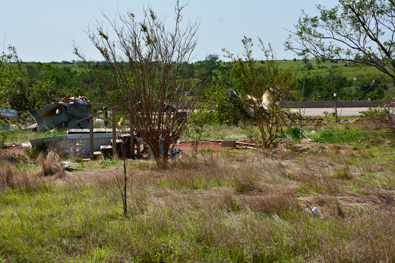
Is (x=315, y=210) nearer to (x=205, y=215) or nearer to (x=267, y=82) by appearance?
(x=205, y=215)

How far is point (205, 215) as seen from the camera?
448cm

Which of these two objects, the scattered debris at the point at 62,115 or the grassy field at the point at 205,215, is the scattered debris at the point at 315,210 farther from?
the scattered debris at the point at 62,115

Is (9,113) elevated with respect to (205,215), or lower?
elevated

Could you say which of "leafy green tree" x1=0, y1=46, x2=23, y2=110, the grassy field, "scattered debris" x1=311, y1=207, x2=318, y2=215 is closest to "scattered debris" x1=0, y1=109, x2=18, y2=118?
"leafy green tree" x1=0, y1=46, x2=23, y2=110

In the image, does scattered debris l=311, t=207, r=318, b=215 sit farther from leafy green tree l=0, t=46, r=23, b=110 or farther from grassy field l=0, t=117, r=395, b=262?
leafy green tree l=0, t=46, r=23, b=110

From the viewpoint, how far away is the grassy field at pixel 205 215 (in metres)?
3.66

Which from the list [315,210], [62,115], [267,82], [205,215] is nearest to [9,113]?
[62,115]

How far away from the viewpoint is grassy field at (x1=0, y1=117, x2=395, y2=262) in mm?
3658

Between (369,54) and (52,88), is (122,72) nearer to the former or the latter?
(369,54)

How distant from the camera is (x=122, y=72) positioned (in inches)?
302

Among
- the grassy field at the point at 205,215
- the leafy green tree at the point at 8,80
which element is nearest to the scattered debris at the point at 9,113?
the leafy green tree at the point at 8,80

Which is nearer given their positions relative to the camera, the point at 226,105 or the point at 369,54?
the point at 369,54

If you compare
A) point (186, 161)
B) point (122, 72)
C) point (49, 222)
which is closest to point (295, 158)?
point (186, 161)

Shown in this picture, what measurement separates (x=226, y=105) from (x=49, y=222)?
44.8ft
